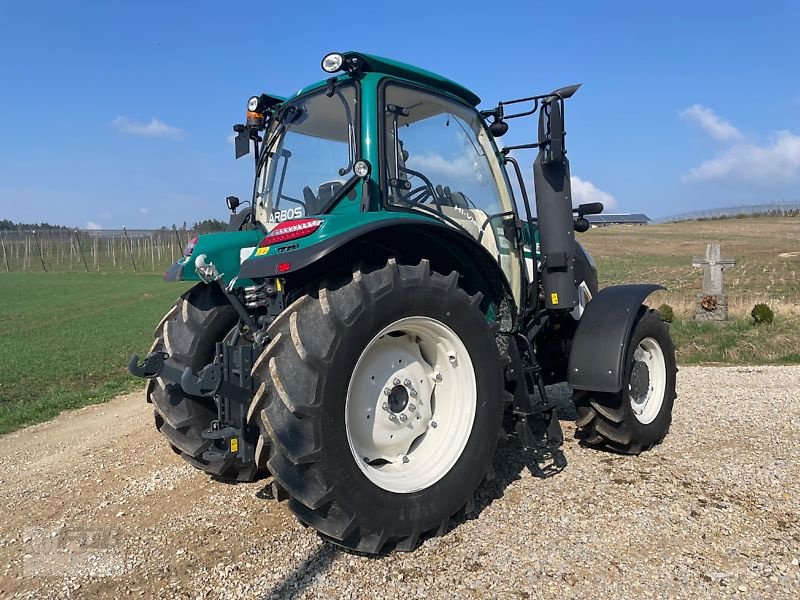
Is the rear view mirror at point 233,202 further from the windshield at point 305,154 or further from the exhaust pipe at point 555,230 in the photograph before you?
the exhaust pipe at point 555,230

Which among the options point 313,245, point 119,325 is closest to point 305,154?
point 313,245

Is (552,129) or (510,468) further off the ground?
(552,129)

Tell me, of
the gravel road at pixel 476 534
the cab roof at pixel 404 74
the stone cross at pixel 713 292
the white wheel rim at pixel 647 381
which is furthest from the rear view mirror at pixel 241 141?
the stone cross at pixel 713 292

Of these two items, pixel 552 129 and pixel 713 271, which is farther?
pixel 713 271

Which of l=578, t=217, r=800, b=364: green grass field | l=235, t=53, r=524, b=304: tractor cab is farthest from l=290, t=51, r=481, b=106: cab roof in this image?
l=578, t=217, r=800, b=364: green grass field

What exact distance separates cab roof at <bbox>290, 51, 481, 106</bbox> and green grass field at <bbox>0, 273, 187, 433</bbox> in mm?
5744

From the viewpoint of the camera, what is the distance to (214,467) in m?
4.01

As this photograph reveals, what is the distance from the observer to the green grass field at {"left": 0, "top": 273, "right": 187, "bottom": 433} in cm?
839

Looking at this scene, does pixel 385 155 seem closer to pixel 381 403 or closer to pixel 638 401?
pixel 381 403

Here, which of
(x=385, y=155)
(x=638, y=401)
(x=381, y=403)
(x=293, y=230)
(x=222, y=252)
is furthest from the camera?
(x=638, y=401)

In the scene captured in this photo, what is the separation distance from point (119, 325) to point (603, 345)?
16485 mm

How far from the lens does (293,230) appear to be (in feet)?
10.3

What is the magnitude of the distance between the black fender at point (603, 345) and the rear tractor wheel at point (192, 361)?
94.1 inches

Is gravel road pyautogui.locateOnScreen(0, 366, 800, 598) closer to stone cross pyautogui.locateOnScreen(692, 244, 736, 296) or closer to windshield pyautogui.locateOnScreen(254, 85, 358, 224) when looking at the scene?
windshield pyautogui.locateOnScreen(254, 85, 358, 224)
